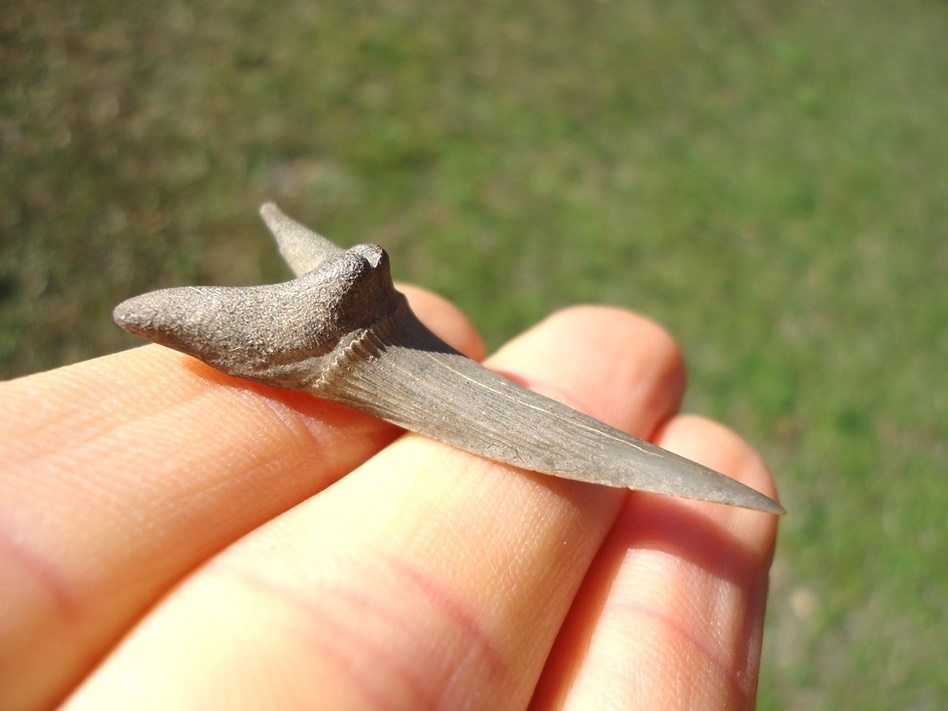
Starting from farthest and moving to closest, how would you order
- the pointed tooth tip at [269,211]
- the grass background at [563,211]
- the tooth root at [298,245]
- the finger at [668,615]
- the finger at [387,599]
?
the grass background at [563,211] < the pointed tooth tip at [269,211] < the tooth root at [298,245] < the finger at [668,615] < the finger at [387,599]

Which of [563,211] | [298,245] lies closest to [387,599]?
[298,245]

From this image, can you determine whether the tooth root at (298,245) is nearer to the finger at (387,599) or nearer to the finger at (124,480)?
the finger at (124,480)

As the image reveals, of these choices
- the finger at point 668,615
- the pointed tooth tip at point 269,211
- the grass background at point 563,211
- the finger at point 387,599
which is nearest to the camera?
the finger at point 387,599

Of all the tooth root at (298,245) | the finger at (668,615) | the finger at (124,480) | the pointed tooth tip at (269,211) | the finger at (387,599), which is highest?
the pointed tooth tip at (269,211)

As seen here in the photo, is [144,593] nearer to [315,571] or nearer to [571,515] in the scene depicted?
[315,571]

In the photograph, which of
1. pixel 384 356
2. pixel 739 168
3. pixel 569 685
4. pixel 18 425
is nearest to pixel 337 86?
pixel 739 168

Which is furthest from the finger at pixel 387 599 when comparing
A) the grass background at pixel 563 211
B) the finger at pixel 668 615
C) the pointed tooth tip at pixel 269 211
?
the grass background at pixel 563 211

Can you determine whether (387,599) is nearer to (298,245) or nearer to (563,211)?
(298,245)
